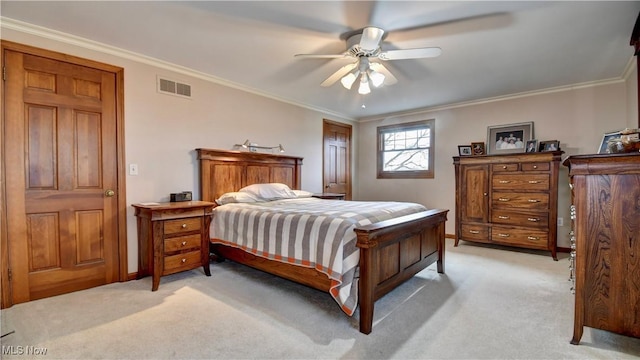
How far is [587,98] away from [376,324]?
4.35m

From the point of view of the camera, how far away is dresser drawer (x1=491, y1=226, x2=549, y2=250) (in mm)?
3961

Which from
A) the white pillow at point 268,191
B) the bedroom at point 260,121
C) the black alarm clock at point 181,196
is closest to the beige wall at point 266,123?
the bedroom at point 260,121

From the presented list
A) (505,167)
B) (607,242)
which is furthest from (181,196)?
(505,167)

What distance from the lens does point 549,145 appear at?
420cm

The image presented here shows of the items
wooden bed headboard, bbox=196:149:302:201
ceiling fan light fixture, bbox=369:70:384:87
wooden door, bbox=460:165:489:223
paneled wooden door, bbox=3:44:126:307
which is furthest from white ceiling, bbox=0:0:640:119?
wooden door, bbox=460:165:489:223

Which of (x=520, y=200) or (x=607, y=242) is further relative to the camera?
(x=520, y=200)

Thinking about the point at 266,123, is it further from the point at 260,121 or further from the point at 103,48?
the point at 103,48

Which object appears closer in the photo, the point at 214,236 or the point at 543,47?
the point at 543,47

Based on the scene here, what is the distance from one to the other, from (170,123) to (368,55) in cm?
237

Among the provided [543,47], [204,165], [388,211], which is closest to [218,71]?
[204,165]

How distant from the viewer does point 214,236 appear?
338 cm

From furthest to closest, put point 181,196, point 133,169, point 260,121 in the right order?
point 260,121, point 181,196, point 133,169

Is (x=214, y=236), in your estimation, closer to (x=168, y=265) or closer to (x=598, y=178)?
(x=168, y=265)

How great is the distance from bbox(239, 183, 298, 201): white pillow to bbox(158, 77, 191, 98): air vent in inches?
53.9
